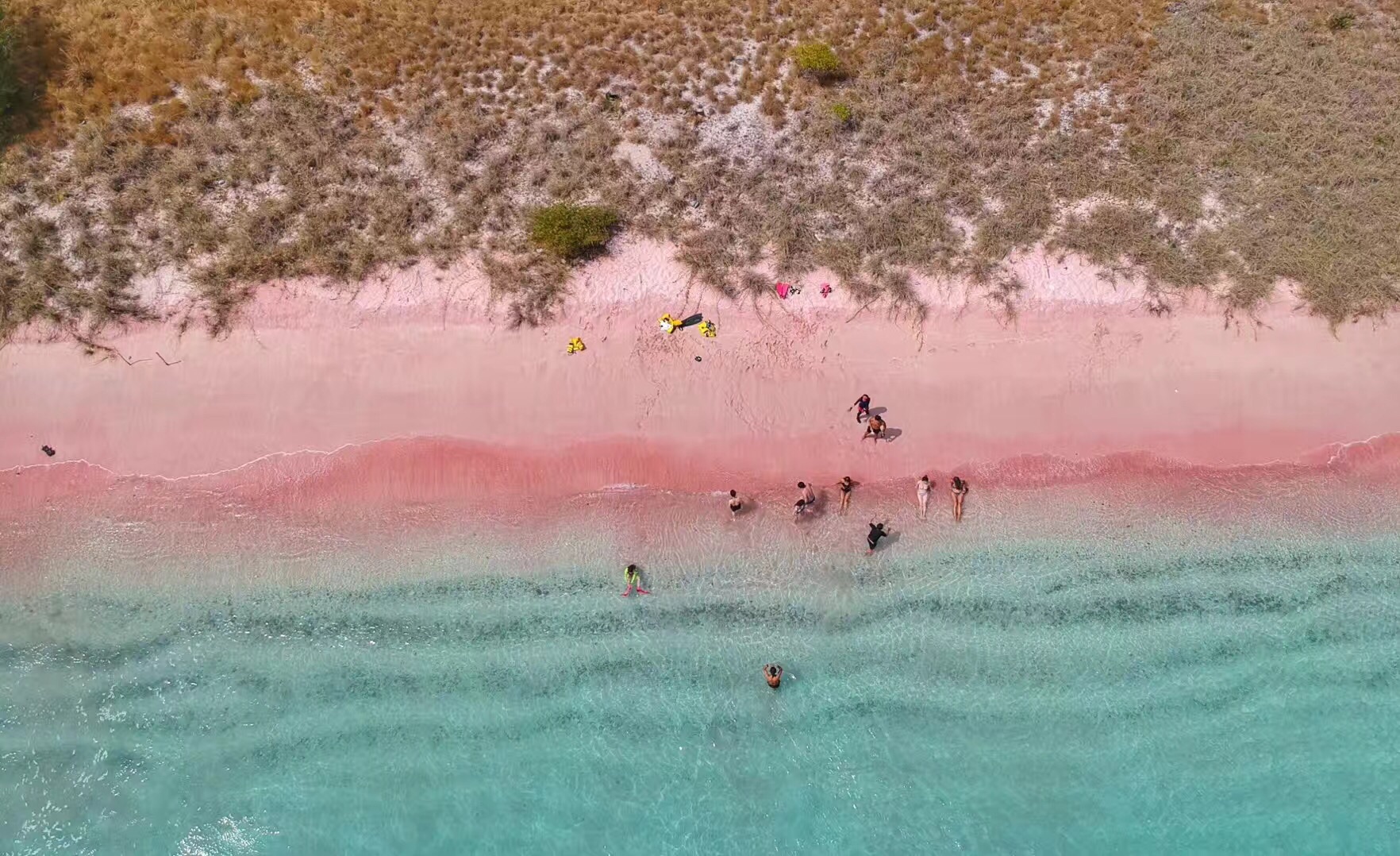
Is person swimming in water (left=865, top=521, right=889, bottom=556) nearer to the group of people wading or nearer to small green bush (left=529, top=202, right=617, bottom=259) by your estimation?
the group of people wading

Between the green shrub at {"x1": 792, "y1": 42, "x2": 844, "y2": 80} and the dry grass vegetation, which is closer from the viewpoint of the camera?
the dry grass vegetation

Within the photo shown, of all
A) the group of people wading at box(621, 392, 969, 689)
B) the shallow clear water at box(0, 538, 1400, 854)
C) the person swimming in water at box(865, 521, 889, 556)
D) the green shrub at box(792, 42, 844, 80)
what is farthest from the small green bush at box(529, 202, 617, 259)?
the person swimming in water at box(865, 521, 889, 556)

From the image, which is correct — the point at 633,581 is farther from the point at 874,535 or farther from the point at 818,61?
the point at 818,61

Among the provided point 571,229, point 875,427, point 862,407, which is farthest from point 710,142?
point 875,427

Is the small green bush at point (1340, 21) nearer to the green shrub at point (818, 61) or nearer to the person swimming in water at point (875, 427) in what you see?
the green shrub at point (818, 61)

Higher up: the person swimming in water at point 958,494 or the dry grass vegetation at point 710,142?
the dry grass vegetation at point 710,142

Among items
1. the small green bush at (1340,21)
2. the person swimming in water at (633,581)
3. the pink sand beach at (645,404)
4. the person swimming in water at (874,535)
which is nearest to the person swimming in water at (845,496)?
the pink sand beach at (645,404)
